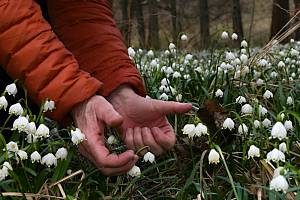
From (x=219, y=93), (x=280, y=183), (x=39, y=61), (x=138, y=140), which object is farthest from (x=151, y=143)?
(x=219, y=93)

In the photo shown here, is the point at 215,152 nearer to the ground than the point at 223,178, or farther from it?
farther from it

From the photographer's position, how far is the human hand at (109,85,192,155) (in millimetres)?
2008

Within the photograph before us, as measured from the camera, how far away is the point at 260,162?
1.97 metres

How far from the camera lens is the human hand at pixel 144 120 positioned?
Result: 79.0 inches

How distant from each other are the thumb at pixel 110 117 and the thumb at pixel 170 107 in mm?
248

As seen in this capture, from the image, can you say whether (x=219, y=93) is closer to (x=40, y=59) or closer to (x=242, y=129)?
(x=242, y=129)

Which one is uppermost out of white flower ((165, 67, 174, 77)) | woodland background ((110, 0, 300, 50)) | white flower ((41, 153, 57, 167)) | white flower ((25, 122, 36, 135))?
white flower ((25, 122, 36, 135))

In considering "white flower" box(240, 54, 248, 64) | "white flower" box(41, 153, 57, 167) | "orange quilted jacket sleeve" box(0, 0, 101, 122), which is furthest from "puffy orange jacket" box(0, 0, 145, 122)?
"white flower" box(240, 54, 248, 64)

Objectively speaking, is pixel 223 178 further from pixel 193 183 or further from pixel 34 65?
pixel 34 65

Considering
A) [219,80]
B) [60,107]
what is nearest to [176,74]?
[219,80]

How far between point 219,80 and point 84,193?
1553 mm

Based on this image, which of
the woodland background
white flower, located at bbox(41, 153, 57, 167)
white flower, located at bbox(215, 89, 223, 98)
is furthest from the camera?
the woodland background

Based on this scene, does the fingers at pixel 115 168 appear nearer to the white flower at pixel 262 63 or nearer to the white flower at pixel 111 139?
the white flower at pixel 111 139

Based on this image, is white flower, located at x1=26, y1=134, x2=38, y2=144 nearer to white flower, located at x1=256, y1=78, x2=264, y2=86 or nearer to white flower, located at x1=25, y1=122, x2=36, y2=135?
white flower, located at x1=25, y1=122, x2=36, y2=135
